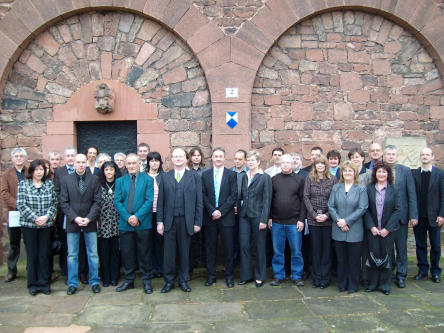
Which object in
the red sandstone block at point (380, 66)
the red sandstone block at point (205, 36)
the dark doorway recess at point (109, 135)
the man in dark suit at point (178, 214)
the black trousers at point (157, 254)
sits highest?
the red sandstone block at point (205, 36)

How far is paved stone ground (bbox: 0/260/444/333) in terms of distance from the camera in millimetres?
4086

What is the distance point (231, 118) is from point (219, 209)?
2.05 meters

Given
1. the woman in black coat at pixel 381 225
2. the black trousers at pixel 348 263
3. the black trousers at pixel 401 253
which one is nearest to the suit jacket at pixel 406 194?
the black trousers at pixel 401 253

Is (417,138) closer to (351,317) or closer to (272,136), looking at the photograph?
(272,136)

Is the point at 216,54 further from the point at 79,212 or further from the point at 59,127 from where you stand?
the point at 79,212

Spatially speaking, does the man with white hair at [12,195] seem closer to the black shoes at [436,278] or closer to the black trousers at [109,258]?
the black trousers at [109,258]

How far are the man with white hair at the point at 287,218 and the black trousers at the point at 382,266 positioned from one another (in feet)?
2.83

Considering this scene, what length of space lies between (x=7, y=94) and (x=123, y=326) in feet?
16.0

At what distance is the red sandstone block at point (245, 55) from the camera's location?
6949mm

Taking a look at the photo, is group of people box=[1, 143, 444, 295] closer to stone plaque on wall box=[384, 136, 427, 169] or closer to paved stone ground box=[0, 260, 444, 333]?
paved stone ground box=[0, 260, 444, 333]

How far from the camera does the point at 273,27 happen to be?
6.99 metres

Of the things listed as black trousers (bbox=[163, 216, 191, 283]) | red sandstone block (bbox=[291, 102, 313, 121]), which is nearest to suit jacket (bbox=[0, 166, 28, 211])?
black trousers (bbox=[163, 216, 191, 283])

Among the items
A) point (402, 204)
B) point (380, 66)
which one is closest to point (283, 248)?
point (402, 204)

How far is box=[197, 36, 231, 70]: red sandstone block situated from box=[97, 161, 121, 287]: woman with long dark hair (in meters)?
2.57
